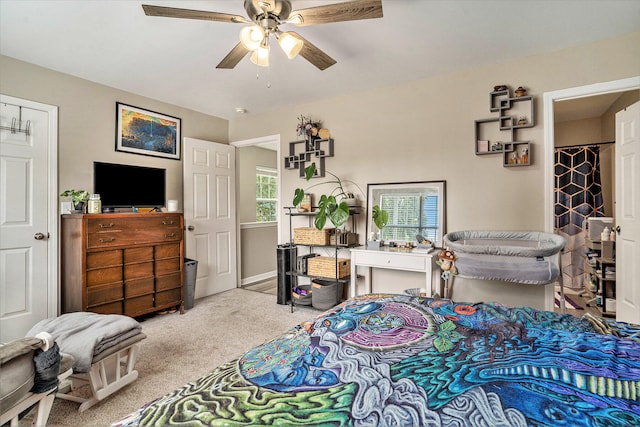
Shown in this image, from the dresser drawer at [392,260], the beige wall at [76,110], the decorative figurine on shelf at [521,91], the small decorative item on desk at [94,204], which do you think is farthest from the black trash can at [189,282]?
the decorative figurine on shelf at [521,91]

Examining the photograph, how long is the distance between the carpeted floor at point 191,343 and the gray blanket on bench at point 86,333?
1.11 feet

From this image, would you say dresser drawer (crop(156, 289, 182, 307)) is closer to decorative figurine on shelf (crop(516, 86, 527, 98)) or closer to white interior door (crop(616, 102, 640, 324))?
decorative figurine on shelf (crop(516, 86, 527, 98))

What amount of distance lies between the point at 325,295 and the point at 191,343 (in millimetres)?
1471

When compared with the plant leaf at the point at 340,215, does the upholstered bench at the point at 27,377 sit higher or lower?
lower

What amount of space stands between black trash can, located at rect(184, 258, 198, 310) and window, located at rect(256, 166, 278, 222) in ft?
6.24

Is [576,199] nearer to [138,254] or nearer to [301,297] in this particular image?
[301,297]

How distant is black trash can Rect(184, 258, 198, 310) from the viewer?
12.3 feet

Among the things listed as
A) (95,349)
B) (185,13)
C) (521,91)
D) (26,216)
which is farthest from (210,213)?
(521,91)

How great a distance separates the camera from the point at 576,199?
4441 mm

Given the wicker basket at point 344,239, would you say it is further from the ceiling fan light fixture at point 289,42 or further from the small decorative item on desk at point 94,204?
the small decorative item on desk at point 94,204

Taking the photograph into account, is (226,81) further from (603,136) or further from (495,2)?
Answer: (603,136)

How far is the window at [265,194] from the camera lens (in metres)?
5.66

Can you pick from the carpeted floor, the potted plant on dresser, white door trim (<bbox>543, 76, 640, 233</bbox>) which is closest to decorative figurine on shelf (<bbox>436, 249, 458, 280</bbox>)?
white door trim (<bbox>543, 76, 640, 233</bbox>)

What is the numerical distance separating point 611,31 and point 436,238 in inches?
85.8
